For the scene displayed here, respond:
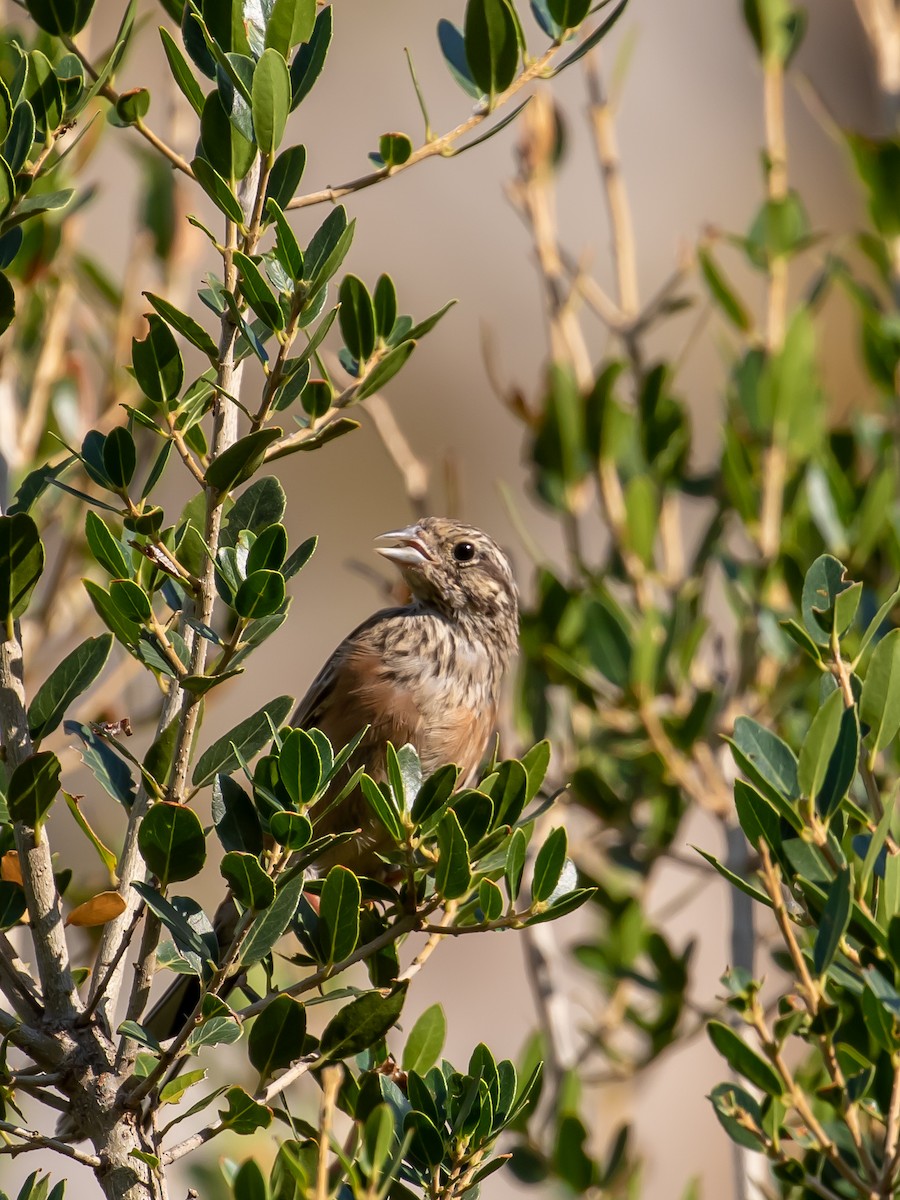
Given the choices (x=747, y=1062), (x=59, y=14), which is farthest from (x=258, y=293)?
(x=747, y=1062)

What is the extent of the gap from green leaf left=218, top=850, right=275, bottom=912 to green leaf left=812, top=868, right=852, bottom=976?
2.53 ft

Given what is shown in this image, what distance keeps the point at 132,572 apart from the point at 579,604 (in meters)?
2.16

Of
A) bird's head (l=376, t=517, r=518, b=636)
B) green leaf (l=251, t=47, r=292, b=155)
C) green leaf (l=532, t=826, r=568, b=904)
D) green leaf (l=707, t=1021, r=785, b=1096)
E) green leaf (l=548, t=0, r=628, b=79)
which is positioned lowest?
green leaf (l=707, t=1021, r=785, b=1096)

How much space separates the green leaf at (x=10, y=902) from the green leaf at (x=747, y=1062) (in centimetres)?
111

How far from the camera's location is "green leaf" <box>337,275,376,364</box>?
2270mm

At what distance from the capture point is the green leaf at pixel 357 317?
2270mm

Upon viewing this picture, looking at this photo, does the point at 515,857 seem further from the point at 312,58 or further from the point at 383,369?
the point at 312,58

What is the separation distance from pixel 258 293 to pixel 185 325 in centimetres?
13

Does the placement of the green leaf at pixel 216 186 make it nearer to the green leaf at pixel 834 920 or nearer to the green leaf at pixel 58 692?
the green leaf at pixel 58 692

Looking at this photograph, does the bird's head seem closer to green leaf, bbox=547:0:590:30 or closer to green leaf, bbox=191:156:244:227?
green leaf, bbox=547:0:590:30

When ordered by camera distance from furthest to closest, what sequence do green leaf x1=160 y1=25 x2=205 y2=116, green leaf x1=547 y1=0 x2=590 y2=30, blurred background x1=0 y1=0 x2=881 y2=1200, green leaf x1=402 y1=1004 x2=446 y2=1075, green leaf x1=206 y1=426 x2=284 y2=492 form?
blurred background x1=0 y1=0 x2=881 y2=1200 → green leaf x1=402 y1=1004 x2=446 y2=1075 → green leaf x1=547 y1=0 x2=590 y2=30 → green leaf x1=160 y1=25 x2=205 y2=116 → green leaf x1=206 y1=426 x2=284 y2=492

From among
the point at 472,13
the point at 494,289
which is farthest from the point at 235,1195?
the point at 494,289

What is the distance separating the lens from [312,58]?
2078 millimetres

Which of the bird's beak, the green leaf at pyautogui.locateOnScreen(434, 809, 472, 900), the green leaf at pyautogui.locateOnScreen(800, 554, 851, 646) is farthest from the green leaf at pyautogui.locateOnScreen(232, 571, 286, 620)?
the bird's beak
